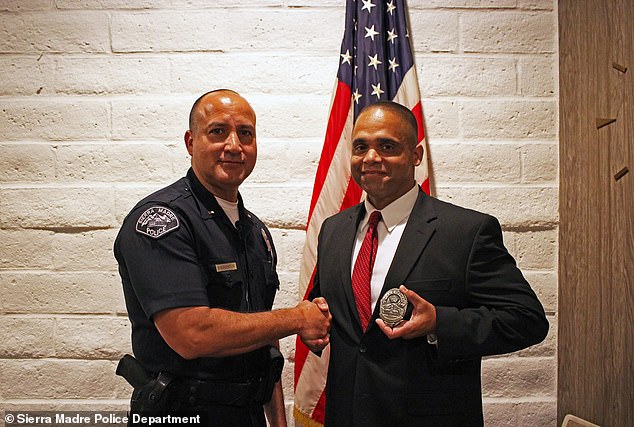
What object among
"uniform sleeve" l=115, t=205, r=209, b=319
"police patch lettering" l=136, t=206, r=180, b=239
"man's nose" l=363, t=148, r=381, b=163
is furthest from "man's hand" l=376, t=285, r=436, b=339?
"police patch lettering" l=136, t=206, r=180, b=239

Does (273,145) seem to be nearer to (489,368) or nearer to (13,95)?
(13,95)

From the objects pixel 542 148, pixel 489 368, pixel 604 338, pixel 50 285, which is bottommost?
pixel 489 368

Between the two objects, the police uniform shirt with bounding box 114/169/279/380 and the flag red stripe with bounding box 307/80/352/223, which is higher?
the flag red stripe with bounding box 307/80/352/223

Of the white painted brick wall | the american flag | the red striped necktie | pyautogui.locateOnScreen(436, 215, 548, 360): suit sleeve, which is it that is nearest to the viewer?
pyautogui.locateOnScreen(436, 215, 548, 360): suit sleeve

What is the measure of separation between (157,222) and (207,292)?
0.23 m

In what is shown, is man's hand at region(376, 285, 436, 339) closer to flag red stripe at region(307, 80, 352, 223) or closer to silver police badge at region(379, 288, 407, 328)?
silver police badge at region(379, 288, 407, 328)

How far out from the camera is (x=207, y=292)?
5.58ft

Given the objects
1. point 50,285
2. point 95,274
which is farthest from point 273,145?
point 50,285

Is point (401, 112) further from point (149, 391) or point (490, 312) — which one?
point (149, 391)

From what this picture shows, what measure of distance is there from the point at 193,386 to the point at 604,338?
130 centimetres

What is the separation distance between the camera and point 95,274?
2420 millimetres

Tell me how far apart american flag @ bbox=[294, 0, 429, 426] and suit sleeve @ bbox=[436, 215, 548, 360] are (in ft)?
2.25

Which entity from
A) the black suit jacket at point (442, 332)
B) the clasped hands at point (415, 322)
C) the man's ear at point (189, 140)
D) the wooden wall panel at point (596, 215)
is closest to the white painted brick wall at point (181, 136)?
the wooden wall panel at point (596, 215)

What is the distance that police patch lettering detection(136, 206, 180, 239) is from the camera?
5.27ft
